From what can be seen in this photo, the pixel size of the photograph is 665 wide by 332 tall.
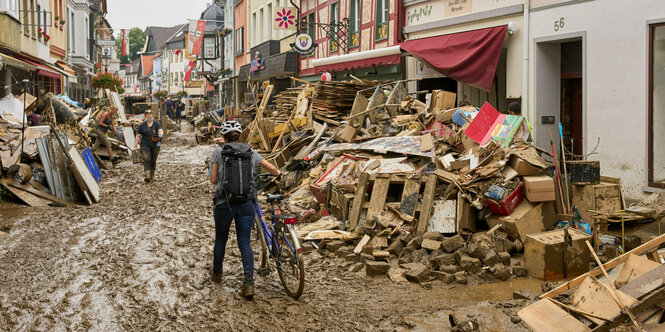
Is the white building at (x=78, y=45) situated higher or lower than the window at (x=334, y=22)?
higher

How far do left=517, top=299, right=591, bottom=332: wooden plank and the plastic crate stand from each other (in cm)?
375

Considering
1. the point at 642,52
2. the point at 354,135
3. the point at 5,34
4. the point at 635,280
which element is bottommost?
the point at 635,280

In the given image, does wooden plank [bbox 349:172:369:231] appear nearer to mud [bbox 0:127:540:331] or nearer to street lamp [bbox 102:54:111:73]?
mud [bbox 0:127:540:331]

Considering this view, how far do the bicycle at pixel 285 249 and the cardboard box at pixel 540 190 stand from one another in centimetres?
333

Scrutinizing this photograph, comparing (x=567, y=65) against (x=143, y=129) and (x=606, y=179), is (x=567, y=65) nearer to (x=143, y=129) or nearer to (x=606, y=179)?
(x=606, y=179)

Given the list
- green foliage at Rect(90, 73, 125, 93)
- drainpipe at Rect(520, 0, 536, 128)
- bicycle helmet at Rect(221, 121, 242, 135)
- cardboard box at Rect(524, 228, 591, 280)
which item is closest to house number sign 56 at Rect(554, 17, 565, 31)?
drainpipe at Rect(520, 0, 536, 128)

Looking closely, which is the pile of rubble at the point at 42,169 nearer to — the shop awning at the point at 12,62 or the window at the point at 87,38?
the shop awning at the point at 12,62

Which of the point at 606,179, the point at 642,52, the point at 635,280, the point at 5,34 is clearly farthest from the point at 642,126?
the point at 5,34

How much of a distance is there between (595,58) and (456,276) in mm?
6132

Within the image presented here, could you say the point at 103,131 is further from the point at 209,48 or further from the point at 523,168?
the point at 209,48

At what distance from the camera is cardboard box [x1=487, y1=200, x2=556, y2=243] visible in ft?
27.2

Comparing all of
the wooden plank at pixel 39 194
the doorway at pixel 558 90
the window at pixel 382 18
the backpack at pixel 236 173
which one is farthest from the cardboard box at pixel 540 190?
the window at pixel 382 18

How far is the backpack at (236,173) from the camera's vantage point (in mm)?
6551

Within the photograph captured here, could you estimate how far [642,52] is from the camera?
10453 millimetres
